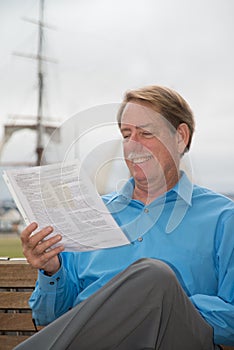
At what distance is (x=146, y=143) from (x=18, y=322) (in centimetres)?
60

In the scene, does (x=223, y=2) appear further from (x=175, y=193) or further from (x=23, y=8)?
(x=175, y=193)

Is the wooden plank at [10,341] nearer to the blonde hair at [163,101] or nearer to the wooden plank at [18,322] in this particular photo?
the wooden plank at [18,322]

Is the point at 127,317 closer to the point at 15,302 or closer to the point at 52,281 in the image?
the point at 52,281

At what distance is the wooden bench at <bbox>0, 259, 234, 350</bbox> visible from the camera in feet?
4.89

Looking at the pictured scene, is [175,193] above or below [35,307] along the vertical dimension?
above

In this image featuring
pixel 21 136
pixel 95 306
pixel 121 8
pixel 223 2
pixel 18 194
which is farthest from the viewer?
pixel 21 136

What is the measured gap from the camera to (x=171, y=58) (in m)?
2.74

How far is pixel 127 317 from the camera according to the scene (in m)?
0.91

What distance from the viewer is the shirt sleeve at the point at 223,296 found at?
1.07 meters

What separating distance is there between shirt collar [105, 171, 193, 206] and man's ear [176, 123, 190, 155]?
0.06m

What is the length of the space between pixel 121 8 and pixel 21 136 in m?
0.83

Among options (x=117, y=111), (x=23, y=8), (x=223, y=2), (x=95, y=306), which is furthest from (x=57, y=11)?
(x=95, y=306)

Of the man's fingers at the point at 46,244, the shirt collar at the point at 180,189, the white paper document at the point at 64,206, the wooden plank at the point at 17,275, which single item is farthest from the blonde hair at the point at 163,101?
the wooden plank at the point at 17,275

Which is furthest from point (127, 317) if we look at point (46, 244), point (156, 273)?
point (46, 244)
